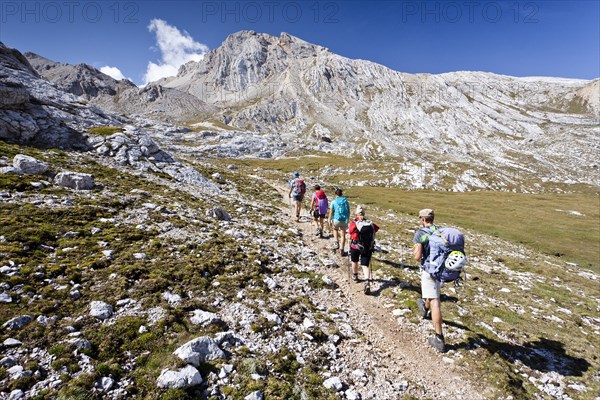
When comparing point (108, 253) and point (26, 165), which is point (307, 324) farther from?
point (26, 165)

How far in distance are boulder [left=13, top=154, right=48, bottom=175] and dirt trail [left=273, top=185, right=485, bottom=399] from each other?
74.4ft

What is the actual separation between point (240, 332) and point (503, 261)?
983 inches

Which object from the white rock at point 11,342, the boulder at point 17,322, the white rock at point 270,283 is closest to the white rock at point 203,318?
the white rock at point 270,283

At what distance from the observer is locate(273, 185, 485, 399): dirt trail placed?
27.4ft

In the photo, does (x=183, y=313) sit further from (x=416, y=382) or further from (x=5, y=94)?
(x=5, y=94)

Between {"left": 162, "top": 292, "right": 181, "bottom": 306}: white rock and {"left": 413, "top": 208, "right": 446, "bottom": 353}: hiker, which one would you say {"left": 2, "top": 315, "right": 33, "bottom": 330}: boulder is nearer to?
{"left": 162, "top": 292, "right": 181, "bottom": 306}: white rock

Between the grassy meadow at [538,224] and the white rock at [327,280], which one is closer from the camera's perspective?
the white rock at [327,280]

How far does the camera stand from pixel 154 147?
36.3 meters

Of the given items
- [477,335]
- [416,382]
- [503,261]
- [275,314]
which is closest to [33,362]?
[275,314]

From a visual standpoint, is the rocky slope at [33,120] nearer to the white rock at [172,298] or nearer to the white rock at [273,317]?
the white rock at [172,298]

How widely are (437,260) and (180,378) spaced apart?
8.92 metres

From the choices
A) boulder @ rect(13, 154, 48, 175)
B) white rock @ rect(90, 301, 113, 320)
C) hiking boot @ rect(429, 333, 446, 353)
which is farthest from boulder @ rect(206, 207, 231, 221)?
hiking boot @ rect(429, 333, 446, 353)

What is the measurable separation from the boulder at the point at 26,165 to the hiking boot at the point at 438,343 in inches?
1055

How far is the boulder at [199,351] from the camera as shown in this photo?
738cm
